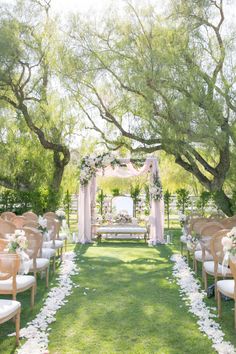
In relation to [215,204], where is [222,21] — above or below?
above

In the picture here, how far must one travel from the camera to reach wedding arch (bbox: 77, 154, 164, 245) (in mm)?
11852

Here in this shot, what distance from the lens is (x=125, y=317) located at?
500 cm

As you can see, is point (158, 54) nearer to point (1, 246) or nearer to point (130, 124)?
point (130, 124)

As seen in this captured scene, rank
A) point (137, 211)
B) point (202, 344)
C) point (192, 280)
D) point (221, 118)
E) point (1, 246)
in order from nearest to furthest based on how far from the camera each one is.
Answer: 1. point (202, 344)
2. point (1, 246)
3. point (192, 280)
4. point (221, 118)
5. point (137, 211)

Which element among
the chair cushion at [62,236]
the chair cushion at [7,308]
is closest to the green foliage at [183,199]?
the chair cushion at [62,236]

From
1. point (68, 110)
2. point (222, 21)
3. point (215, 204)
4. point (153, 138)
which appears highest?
point (222, 21)

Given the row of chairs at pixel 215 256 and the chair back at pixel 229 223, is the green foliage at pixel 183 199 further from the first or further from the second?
the chair back at pixel 229 223

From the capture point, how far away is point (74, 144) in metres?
14.2

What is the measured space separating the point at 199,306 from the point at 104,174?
7.62 m

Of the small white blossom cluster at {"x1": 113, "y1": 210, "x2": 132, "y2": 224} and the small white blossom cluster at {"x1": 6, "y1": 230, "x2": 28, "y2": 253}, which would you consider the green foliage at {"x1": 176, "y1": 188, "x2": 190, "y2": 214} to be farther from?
the small white blossom cluster at {"x1": 6, "y1": 230, "x2": 28, "y2": 253}

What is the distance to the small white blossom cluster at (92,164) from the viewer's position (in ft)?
40.0

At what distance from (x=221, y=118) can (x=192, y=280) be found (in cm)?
439

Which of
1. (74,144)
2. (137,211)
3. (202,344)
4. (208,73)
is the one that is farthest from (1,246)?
(137,211)

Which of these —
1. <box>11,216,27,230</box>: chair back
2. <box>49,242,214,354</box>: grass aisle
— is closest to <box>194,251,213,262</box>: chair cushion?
<box>49,242,214,354</box>: grass aisle
